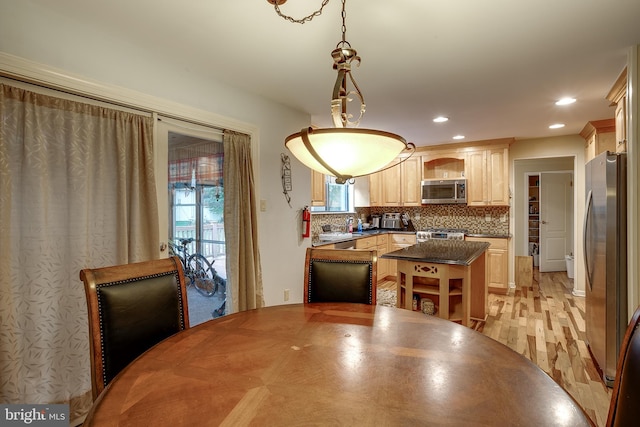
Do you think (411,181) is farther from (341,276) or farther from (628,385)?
(628,385)

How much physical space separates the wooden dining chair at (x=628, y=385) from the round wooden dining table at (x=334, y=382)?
84mm

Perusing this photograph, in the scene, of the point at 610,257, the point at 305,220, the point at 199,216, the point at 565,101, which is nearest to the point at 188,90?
the point at 199,216

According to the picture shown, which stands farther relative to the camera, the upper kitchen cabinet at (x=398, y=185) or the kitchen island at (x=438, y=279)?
the upper kitchen cabinet at (x=398, y=185)

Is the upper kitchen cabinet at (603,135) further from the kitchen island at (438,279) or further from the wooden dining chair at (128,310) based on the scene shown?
the wooden dining chair at (128,310)

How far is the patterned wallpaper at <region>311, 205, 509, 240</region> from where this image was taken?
5.04 meters

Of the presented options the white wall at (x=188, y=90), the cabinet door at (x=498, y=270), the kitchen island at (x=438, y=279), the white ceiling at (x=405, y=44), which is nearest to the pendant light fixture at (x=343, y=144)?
the white ceiling at (x=405, y=44)

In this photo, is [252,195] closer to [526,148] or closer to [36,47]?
[36,47]

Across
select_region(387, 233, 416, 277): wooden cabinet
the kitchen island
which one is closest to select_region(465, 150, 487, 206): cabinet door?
select_region(387, 233, 416, 277): wooden cabinet

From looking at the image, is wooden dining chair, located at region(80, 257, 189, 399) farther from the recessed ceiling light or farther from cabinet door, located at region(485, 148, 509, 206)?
cabinet door, located at region(485, 148, 509, 206)

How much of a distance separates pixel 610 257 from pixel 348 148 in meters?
2.30

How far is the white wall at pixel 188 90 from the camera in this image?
166 cm

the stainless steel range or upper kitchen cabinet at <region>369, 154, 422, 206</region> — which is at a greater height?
upper kitchen cabinet at <region>369, 154, 422, 206</region>

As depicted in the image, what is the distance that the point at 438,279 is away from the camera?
9.37ft

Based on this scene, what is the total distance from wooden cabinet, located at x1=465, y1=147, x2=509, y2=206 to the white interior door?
227 centimetres
